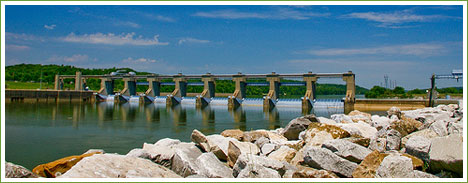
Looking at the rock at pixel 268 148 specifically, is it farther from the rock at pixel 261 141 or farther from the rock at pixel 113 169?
the rock at pixel 113 169

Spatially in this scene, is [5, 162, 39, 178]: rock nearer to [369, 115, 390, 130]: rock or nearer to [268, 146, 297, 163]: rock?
[268, 146, 297, 163]: rock

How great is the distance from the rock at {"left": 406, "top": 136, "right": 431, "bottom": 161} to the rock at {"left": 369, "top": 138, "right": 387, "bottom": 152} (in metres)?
0.76

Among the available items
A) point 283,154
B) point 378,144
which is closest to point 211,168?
point 283,154

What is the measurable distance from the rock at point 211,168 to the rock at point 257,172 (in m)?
0.65

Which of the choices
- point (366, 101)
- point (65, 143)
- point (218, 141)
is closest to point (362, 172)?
point (218, 141)

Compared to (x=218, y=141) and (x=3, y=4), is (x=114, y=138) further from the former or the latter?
(x=3, y=4)

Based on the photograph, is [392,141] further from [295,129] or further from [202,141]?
[202,141]

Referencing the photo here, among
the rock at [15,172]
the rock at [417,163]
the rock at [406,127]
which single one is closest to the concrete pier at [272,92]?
the rock at [406,127]

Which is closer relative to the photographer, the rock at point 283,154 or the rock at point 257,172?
the rock at point 257,172

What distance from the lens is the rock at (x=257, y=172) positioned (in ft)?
18.6

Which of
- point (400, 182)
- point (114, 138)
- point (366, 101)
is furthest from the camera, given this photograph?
point (366, 101)

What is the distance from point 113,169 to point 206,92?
5393 centimetres

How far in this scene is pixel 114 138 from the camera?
1752 centimetres

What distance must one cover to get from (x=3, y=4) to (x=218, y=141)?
5.63 meters
